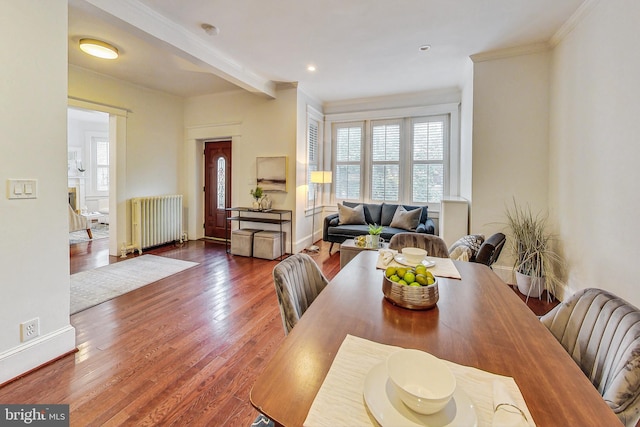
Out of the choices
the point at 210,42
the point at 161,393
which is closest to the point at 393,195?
the point at 210,42

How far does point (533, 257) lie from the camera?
2.96 meters

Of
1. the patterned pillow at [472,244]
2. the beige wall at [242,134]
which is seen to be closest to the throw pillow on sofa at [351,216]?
the beige wall at [242,134]

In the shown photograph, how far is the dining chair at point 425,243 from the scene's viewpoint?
211 cm

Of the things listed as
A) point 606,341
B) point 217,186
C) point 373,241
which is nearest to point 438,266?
point 606,341

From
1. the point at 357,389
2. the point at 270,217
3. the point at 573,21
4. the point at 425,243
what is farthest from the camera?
the point at 270,217

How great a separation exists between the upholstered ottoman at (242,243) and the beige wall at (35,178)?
262 cm

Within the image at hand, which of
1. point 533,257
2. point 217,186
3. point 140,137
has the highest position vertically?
point 140,137

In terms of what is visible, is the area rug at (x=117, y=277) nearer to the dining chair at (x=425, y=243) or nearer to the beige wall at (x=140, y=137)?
the beige wall at (x=140, y=137)

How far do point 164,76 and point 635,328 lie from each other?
17.5 ft

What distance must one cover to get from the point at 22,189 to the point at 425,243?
272cm

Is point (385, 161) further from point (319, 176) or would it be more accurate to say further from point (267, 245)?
point (267, 245)

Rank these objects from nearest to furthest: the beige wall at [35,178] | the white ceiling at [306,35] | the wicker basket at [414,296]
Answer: the wicker basket at [414,296], the beige wall at [35,178], the white ceiling at [306,35]

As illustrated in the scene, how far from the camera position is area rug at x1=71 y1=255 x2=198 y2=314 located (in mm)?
2867

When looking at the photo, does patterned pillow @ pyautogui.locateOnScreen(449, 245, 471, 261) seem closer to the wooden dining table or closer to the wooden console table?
the wooden dining table
